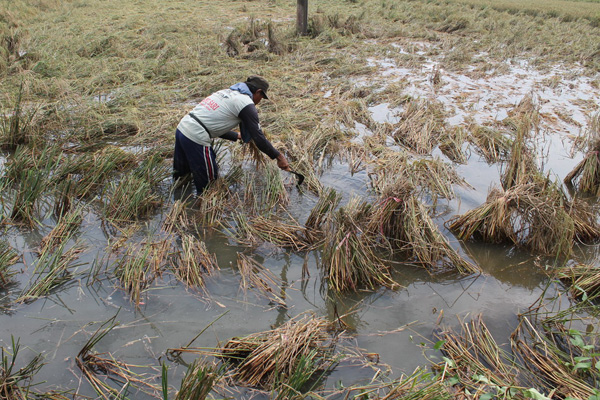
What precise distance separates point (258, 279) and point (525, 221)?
231 centimetres

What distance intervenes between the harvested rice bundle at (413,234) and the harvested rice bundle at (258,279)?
917 mm

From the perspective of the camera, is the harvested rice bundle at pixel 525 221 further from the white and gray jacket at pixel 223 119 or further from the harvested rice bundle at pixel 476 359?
the white and gray jacket at pixel 223 119

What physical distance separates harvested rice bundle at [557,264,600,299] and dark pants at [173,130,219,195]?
305 cm

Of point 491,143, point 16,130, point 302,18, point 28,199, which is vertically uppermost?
point 302,18

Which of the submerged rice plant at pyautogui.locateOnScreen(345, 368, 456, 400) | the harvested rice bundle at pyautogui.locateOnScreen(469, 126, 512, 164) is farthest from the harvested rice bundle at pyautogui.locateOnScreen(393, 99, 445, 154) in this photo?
the submerged rice plant at pyautogui.locateOnScreen(345, 368, 456, 400)

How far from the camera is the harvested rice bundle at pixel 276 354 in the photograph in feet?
8.16

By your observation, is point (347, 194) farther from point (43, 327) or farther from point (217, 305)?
point (43, 327)

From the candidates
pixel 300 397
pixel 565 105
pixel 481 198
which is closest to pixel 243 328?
pixel 300 397

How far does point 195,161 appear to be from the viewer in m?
4.32

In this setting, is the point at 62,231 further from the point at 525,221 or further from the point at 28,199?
the point at 525,221

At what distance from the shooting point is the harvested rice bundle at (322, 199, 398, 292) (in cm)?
329

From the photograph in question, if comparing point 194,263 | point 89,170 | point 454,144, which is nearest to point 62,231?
point 89,170

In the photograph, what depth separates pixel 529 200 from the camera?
3.79 metres

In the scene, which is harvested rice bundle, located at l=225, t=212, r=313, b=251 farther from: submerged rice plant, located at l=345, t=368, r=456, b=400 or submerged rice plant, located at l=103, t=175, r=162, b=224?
submerged rice plant, located at l=345, t=368, r=456, b=400
